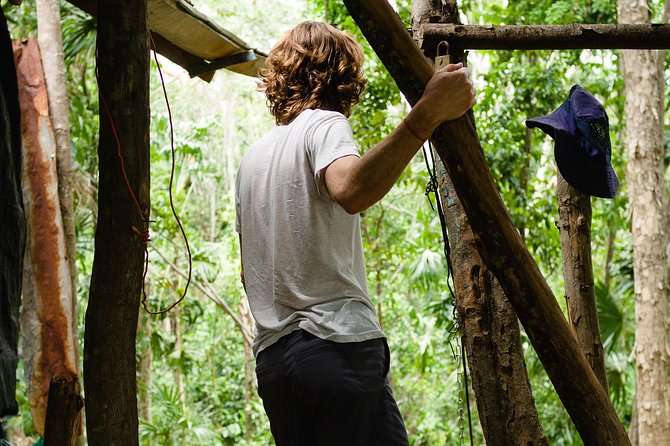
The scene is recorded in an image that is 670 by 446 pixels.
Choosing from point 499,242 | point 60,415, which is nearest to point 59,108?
point 60,415

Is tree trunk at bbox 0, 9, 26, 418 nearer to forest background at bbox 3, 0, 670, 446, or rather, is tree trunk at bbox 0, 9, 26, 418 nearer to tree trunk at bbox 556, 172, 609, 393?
forest background at bbox 3, 0, 670, 446

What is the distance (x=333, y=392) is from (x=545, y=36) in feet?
3.76

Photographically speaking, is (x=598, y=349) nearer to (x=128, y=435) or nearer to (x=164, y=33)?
(x=128, y=435)

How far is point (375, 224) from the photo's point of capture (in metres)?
7.02

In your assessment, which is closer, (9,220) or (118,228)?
(118,228)

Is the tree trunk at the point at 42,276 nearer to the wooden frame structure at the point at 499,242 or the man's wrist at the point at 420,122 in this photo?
the wooden frame structure at the point at 499,242

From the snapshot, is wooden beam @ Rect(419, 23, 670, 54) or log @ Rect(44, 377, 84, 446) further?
wooden beam @ Rect(419, 23, 670, 54)

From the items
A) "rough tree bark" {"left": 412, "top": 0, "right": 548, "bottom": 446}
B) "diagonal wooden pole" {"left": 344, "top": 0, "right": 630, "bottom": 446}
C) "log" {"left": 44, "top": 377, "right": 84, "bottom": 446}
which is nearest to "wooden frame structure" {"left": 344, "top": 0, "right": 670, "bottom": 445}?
"diagonal wooden pole" {"left": 344, "top": 0, "right": 630, "bottom": 446}

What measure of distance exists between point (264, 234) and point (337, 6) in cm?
416

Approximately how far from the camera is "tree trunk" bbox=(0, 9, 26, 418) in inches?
76.2

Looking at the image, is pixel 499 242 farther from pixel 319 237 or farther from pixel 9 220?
pixel 9 220

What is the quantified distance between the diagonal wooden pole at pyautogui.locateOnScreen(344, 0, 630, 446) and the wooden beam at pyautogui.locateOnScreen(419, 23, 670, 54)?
477mm

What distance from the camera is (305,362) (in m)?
1.45

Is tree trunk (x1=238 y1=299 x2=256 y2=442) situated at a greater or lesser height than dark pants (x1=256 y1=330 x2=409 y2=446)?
lesser
